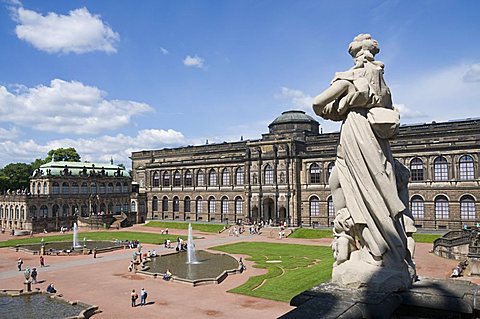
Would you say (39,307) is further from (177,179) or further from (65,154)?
(65,154)

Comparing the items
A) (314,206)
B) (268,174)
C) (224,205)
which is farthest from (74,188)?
(314,206)

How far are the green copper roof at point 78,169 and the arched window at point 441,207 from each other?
229ft

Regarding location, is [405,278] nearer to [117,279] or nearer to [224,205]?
[117,279]

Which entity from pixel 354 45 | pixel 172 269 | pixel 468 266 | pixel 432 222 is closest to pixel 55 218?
pixel 172 269

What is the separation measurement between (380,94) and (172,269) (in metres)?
31.8

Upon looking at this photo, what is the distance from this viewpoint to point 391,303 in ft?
18.3

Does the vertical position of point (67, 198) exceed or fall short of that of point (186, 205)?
it exceeds it

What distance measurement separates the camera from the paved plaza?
23.1m

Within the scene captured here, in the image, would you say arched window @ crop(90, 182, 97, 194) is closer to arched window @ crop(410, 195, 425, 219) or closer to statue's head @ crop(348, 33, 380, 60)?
arched window @ crop(410, 195, 425, 219)

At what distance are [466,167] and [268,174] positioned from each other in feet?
100

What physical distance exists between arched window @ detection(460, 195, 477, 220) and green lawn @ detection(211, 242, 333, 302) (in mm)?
21475

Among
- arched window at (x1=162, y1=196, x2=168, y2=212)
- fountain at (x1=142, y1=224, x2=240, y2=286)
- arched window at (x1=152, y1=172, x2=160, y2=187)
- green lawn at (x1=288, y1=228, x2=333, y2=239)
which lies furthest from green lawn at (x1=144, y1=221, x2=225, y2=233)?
fountain at (x1=142, y1=224, x2=240, y2=286)

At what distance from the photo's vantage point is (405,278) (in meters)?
6.48

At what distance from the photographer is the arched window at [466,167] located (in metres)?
54.4
